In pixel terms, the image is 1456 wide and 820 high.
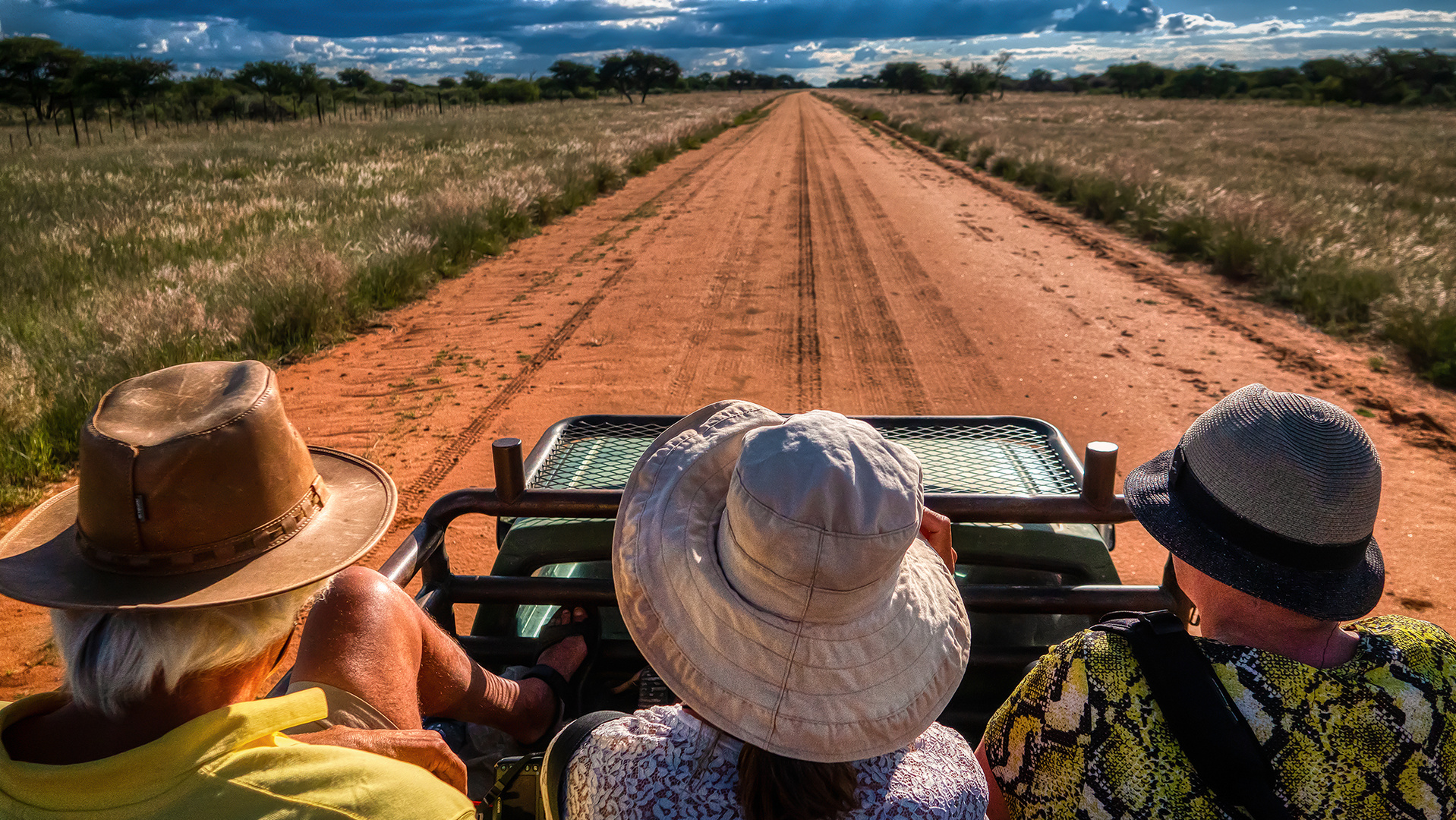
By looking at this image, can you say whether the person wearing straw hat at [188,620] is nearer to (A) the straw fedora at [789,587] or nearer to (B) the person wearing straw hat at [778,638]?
(B) the person wearing straw hat at [778,638]

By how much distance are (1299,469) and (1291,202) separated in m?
14.1

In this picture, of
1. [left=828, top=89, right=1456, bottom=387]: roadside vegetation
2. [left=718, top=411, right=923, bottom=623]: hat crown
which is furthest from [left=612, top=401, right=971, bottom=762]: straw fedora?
[left=828, top=89, right=1456, bottom=387]: roadside vegetation

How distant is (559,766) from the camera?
4.49ft

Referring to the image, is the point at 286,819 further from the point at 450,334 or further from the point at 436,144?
the point at 436,144

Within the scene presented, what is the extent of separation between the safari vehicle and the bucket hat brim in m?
0.54

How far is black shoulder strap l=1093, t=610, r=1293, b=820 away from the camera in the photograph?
3.99ft

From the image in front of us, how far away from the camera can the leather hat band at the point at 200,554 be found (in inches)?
52.2

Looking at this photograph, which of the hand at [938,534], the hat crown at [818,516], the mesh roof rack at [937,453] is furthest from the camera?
the mesh roof rack at [937,453]

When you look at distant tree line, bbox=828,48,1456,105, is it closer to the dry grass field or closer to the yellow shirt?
the dry grass field

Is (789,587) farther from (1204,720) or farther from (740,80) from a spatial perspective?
(740,80)

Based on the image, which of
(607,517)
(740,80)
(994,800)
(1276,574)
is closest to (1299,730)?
(1276,574)

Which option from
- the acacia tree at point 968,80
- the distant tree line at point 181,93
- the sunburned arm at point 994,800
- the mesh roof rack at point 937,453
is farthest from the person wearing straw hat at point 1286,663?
the acacia tree at point 968,80

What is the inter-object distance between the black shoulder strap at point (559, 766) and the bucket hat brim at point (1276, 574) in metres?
1.01

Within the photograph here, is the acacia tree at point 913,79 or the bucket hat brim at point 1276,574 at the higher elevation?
the acacia tree at point 913,79
